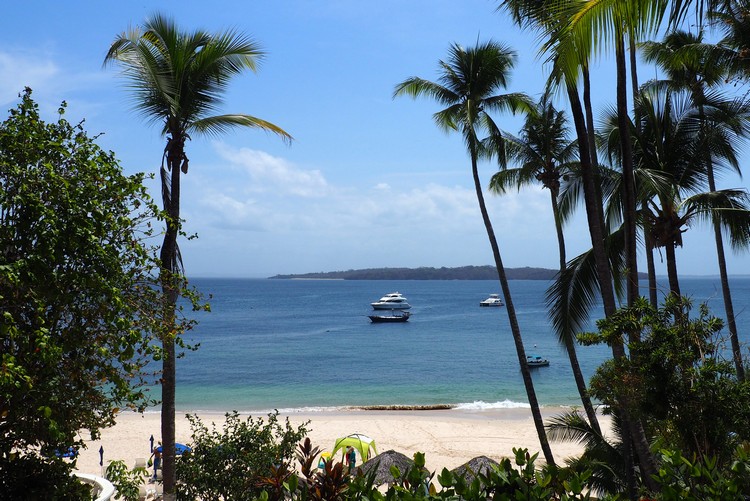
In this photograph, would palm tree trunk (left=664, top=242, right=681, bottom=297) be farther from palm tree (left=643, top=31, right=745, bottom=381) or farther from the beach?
the beach

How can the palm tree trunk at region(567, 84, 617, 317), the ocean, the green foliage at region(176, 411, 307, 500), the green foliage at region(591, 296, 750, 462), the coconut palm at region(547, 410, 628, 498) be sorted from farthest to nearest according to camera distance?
the ocean
the coconut palm at region(547, 410, 628, 498)
the palm tree trunk at region(567, 84, 617, 317)
the green foliage at region(176, 411, 307, 500)
the green foliage at region(591, 296, 750, 462)

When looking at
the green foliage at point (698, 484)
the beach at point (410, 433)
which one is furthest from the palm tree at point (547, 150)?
the green foliage at point (698, 484)

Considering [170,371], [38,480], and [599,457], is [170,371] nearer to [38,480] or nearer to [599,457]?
[38,480]

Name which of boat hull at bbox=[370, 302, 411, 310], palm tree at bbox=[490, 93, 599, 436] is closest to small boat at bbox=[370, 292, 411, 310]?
boat hull at bbox=[370, 302, 411, 310]

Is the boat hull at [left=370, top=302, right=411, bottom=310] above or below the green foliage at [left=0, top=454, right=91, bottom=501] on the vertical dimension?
below

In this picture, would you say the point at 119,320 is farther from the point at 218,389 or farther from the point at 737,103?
the point at 218,389

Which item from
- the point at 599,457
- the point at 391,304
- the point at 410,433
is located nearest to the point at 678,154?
the point at 599,457

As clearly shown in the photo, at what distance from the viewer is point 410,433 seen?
28016 millimetres

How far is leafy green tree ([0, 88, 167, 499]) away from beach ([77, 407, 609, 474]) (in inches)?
672

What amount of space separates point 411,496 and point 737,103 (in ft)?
45.2

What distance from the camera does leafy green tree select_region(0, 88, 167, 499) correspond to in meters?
5.66

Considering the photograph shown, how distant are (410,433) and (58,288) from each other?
2377cm

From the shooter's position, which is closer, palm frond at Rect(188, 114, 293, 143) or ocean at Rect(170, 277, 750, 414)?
palm frond at Rect(188, 114, 293, 143)

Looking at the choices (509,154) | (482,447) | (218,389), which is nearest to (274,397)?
(218,389)
